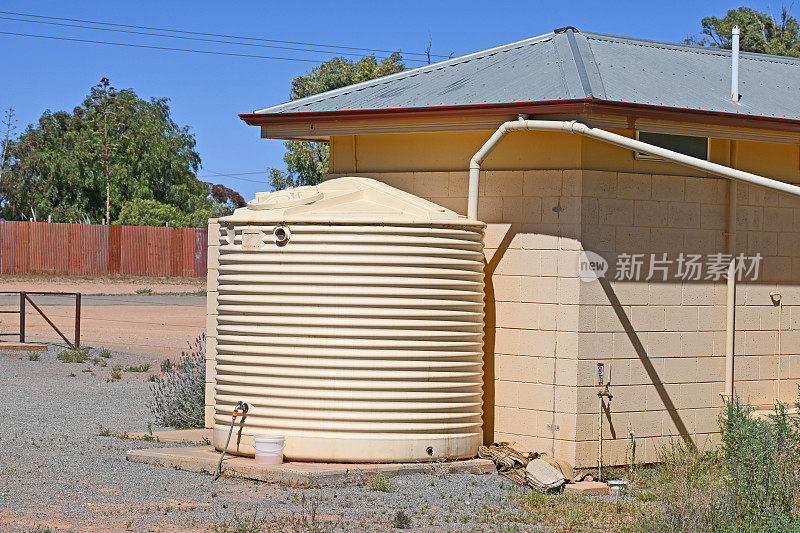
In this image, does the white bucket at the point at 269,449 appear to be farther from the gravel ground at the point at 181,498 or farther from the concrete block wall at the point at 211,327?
the concrete block wall at the point at 211,327

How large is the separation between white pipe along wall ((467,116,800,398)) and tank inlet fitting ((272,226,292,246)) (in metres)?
1.77

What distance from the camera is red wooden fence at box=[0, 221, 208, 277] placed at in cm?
4759

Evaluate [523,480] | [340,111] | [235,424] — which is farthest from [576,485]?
[340,111]

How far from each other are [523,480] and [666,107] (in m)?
→ 3.70

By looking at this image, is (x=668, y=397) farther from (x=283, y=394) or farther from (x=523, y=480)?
(x=283, y=394)

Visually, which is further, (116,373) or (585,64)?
(116,373)

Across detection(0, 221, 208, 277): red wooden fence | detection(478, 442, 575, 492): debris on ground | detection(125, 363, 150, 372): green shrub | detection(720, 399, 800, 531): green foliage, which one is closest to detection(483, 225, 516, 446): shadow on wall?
detection(478, 442, 575, 492): debris on ground

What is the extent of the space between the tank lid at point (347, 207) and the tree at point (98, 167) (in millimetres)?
46096

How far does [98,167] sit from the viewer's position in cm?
5969

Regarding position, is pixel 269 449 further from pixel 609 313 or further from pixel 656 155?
pixel 656 155

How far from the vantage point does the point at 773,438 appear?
8.84 meters

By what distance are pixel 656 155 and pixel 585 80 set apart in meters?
1.39

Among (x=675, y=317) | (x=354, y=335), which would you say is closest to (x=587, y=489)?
(x=675, y=317)

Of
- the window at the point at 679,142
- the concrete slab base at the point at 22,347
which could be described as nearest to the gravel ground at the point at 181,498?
the window at the point at 679,142
